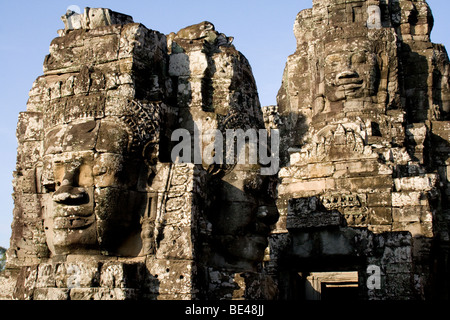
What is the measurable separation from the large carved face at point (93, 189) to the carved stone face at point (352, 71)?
14.2m

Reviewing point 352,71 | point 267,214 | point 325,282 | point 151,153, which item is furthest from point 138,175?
point 352,71

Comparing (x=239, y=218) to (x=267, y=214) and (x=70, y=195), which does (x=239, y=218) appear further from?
(x=70, y=195)

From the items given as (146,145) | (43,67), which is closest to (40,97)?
(43,67)

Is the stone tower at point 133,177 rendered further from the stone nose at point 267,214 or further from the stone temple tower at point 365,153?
the stone temple tower at point 365,153

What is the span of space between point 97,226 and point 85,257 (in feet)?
1.11

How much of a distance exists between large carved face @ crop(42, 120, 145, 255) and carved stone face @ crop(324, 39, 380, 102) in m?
14.2

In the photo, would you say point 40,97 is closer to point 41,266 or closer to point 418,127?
point 41,266

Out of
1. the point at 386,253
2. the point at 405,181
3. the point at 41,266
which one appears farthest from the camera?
the point at 405,181

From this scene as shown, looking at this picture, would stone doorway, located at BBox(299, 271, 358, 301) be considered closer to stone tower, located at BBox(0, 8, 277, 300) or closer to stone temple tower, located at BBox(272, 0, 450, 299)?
stone temple tower, located at BBox(272, 0, 450, 299)

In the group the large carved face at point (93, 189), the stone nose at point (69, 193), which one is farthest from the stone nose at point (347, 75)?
the stone nose at point (69, 193)

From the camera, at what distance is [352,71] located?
A: 19969 mm

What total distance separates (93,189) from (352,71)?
1482 centimetres

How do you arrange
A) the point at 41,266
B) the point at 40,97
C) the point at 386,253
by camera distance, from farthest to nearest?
the point at 386,253
the point at 40,97
the point at 41,266

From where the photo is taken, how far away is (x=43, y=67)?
24.1 ft
